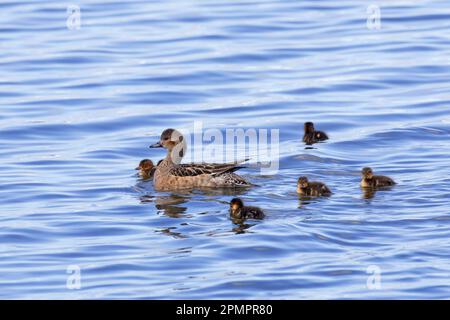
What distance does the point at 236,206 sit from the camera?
1315 cm

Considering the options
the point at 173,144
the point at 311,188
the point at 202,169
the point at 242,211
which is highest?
the point at 173,144

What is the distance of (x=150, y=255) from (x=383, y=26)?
→ 15.0 metres

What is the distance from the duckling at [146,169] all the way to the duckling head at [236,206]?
272 centimetres

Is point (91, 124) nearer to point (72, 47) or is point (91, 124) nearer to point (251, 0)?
point (72, 47)

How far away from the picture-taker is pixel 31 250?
12508 millimetres

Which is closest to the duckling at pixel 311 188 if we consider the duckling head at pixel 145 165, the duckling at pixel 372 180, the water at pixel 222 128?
the water at pixel 222 128

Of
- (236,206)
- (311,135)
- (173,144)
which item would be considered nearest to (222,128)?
(311,135)

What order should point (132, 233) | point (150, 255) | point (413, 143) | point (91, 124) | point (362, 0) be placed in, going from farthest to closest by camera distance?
1. point (362, 0)
2. point (91, 124)
3. point (413, 143)
4. point (132, 233)
5. point (150, 255)

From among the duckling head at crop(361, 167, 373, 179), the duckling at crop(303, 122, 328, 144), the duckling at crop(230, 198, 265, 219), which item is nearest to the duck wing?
the duckling head at crop(361, 167, 373, 179)

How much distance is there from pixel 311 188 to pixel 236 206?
1227 mm

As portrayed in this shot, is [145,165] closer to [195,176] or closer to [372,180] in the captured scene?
[195,176]

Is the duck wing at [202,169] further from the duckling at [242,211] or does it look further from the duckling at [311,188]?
the duckling at [242,211]

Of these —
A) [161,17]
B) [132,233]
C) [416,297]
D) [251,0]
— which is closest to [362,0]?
[251,0]

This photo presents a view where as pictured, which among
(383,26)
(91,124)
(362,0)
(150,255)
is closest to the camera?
(150,255)
